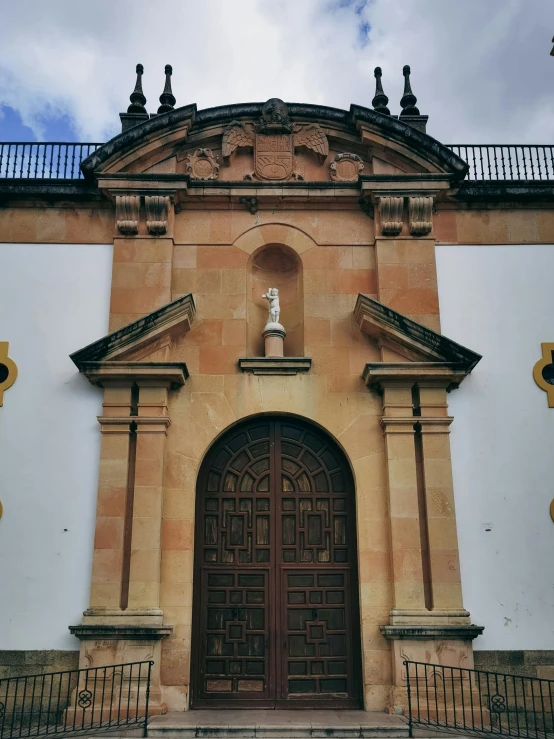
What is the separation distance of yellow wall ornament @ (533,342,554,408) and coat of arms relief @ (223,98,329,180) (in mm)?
4548

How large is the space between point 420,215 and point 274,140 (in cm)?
262

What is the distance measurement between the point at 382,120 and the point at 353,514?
598cm

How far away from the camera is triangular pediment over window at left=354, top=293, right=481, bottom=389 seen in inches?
428

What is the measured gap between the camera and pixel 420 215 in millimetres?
11859

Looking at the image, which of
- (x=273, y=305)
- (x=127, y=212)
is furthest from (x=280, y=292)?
(x=127, y=212)

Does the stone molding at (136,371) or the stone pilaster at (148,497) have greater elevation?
the stone molding at (136,371)

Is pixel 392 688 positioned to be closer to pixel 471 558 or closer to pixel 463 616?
pixel 463 616

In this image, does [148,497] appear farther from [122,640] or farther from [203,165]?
[203,165]

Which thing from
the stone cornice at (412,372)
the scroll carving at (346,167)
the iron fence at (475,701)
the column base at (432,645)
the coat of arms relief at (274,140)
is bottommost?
the iron fence at (475,701)

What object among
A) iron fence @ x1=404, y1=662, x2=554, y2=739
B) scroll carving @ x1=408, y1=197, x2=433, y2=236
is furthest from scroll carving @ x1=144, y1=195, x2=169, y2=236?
iron fence @ x1=404, y1=662, x2=554, y2=739

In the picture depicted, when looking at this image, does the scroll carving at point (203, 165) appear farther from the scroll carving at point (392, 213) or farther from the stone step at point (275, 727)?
the stone step at point (275, 727)

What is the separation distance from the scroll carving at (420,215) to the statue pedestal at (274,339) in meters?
2.56

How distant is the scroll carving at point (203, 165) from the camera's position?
39.8 feet

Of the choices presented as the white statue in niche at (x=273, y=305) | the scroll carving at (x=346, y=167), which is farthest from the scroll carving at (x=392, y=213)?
the white statue in niche at (x=273, y=305)
